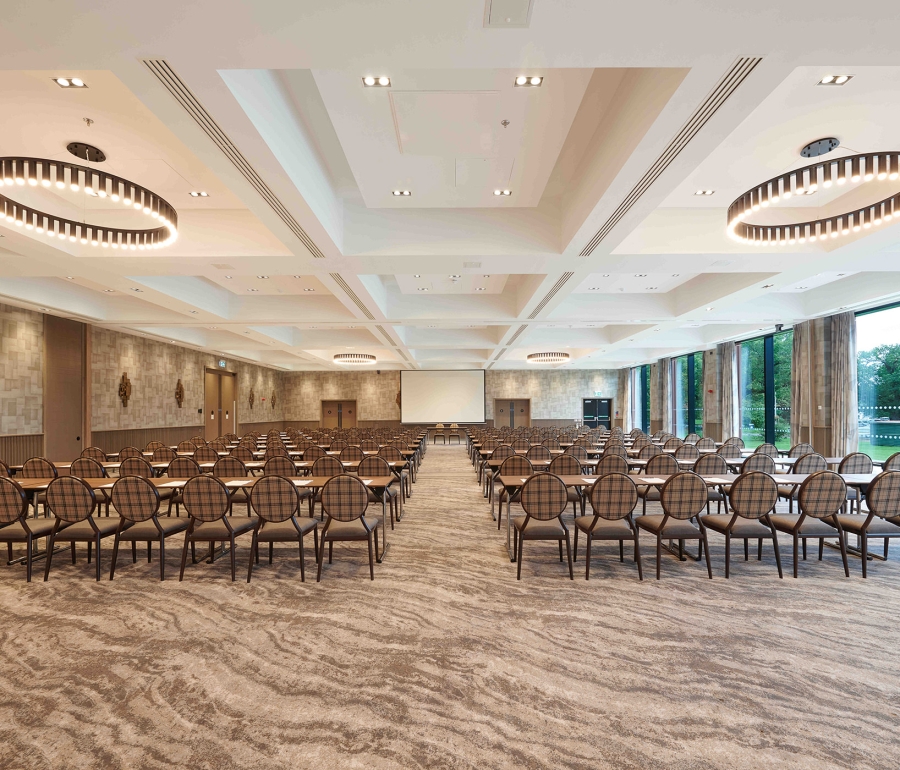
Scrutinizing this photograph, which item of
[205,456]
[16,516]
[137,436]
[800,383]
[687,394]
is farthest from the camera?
[687,394]

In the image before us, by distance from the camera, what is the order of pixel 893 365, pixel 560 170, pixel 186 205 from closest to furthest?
pixel 560 170
pixel 186 205
pixel 893 365

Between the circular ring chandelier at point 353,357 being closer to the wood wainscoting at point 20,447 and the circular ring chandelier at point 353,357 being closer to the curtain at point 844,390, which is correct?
the wood wainscoting at point 20,447

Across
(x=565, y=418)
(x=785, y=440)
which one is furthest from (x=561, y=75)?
(x=565, y=418)

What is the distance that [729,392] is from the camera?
1617 centimetres

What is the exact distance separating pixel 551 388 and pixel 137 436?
19.0m

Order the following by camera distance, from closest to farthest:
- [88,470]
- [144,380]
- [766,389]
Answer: [88,470] → [766,389] → [144,380]

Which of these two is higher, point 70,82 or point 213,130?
point 70,82

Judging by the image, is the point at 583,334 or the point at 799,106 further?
the point at 583,334

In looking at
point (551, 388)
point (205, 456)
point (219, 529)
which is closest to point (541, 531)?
point (219, 529)

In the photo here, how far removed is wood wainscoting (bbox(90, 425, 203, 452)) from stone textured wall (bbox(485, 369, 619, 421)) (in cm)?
1442

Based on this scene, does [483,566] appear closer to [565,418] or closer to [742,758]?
[742,758]

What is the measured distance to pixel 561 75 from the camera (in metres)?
4.11

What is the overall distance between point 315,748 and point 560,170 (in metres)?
6.06

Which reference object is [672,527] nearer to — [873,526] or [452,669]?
[873,526]
